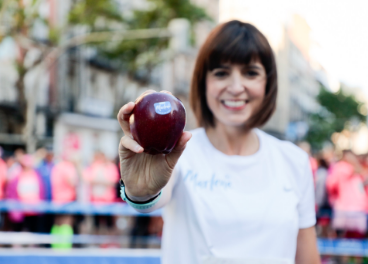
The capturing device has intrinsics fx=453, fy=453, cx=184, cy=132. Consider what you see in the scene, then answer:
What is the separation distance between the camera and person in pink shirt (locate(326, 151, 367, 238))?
7.36 m

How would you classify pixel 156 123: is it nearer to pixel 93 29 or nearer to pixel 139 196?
pixel 139 196

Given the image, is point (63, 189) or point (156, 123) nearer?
point (156, 123)

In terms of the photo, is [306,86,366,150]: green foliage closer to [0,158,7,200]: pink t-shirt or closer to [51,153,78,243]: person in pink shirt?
[51,153,78,243]: person in pink shirt

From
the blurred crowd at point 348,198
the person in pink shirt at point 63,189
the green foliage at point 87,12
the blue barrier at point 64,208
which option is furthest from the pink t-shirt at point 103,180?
the green foliage at point 87,12

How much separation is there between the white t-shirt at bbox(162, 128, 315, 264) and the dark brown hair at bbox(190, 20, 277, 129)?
18cm

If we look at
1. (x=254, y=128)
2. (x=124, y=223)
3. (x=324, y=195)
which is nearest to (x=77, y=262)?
(x=254, y=128)

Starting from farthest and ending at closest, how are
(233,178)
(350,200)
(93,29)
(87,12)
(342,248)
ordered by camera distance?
(93,29)
(87,12)
(350,200)
(342,248)
(233,178)

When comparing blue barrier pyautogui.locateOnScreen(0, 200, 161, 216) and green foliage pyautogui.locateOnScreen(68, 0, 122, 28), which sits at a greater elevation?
green foliage pyautogui.locateOnScreen(68, 0, 122, 28)

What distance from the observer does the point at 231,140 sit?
1.98 metres

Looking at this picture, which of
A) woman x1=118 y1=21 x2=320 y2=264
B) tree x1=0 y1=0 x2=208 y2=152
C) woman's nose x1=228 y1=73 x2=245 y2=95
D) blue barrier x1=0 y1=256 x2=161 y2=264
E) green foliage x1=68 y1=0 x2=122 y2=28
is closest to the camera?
woman x1=118 y1=21 x2=320 y2=264

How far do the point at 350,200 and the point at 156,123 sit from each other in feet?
21.9

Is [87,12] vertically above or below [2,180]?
above

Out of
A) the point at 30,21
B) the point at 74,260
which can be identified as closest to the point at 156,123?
the point at 74,260

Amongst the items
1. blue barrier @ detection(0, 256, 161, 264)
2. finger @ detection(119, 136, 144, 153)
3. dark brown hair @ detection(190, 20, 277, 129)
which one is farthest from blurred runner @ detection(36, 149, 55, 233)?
finger @ detection(119, 136, 144, 153)
